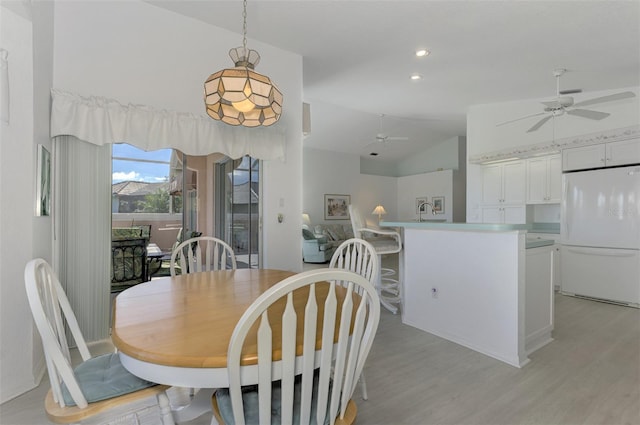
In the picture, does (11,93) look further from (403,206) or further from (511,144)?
(403,206)

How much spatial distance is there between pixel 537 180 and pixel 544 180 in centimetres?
9

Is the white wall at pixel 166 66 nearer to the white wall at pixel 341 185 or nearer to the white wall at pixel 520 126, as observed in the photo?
the white wall at pixel 520 126

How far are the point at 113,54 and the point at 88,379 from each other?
2600mm

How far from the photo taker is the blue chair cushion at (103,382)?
1.09 m

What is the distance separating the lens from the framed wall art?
2.05 m

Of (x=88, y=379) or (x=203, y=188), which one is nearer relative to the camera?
(x=88, y=379)

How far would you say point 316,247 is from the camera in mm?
6863

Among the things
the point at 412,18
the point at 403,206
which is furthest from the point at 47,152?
the point at 403,206

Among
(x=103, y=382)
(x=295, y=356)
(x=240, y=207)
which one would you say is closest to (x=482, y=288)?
(x=295, y=356)

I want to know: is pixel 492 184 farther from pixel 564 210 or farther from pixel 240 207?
pixel 240 207

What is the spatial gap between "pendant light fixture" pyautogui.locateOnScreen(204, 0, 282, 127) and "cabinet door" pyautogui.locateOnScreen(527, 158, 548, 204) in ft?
15.6

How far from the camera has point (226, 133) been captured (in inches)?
122

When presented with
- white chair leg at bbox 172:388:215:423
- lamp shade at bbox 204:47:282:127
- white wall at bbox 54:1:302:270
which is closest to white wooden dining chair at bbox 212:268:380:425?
white chair leg at bbox 172:388:215:423

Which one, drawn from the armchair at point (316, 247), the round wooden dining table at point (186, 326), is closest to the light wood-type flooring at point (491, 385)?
the round wooden dining table at point (186, 326)
